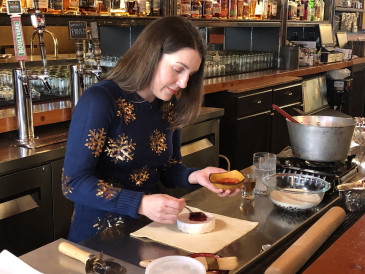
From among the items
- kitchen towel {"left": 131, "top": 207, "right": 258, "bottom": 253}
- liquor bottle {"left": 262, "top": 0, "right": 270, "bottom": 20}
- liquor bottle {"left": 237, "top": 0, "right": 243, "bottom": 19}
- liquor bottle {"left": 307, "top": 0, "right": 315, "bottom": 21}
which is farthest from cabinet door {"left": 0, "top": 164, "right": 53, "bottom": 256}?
liquor bottle {"left": 307, "top": 0, "right": 315, "bottom": 21}

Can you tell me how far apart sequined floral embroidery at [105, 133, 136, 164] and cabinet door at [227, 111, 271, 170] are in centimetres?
261

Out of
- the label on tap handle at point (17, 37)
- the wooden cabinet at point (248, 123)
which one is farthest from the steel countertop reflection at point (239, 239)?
the wooden cabinet at point (248, 123)

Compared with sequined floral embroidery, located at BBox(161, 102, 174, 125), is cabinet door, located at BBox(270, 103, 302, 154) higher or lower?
lower

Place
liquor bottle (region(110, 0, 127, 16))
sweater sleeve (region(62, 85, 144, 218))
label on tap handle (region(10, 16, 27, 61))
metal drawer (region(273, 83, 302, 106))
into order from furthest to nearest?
metal drawer (region(273, 83, 302, 106)) → liquor bottle (region(110, 0, 127, 16)) → label on tap handle (region(10, 16, 27, 61)) → sweater sleeve (region(62, 85, 144, 218))

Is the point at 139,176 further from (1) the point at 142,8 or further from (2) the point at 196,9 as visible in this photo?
(2) the point at 196,9

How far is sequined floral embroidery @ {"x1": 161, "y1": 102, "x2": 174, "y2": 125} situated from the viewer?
1.92 m

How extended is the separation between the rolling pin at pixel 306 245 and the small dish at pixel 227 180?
331 millimetres

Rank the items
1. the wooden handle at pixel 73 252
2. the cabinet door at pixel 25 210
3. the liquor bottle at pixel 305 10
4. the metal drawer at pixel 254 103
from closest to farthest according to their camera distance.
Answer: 1. the wooden handle at pixel 73 252
2. the cabinet door at pixel 25 210
3. the metal drawer at pixel 254 103
4. the liquor bottle at pixel 305 10

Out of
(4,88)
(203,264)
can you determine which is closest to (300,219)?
(203,264)

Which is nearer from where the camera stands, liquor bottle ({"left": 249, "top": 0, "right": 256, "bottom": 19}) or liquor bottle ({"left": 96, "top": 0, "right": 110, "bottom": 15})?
liquor bottle ({"left": 96, "top": 0, "right": 110, "bottom": 15})

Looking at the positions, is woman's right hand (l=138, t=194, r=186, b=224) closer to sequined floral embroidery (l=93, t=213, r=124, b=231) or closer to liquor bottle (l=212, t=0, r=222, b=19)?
sequined floral embroidery (l=93, t=213, r=124, b=231)

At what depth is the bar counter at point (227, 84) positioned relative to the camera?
2662 mm

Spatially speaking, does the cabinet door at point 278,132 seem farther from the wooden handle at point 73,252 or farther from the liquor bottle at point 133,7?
the wooden handle at point 73,252

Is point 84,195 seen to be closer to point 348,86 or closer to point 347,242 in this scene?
point 347,242
